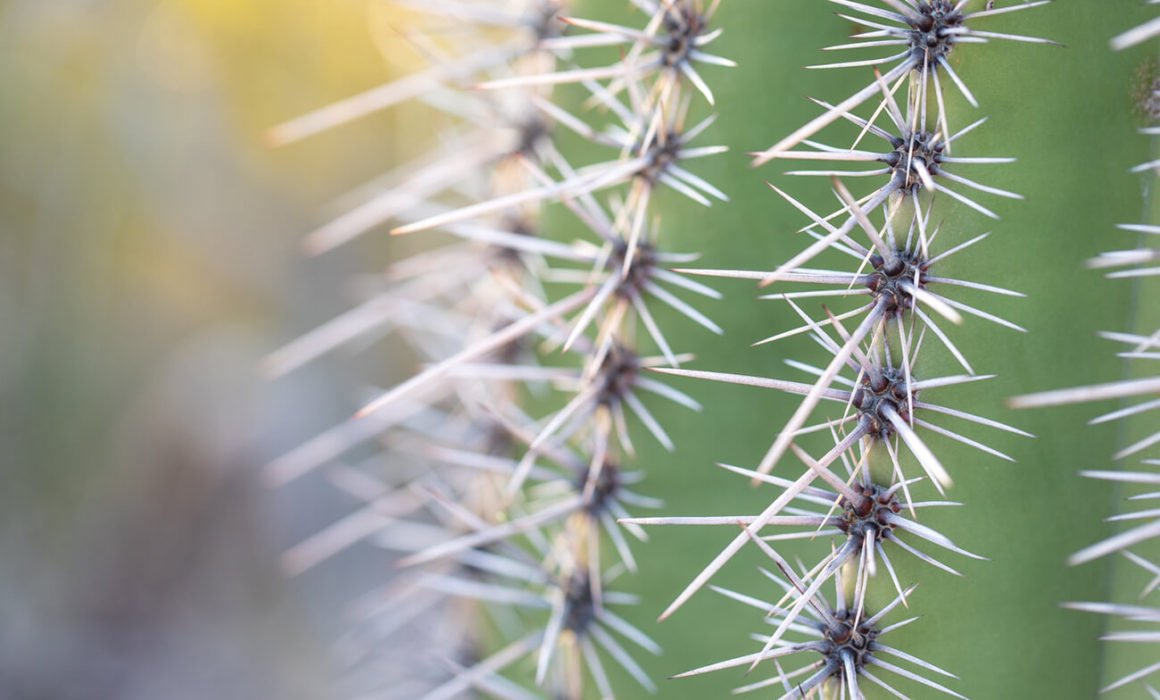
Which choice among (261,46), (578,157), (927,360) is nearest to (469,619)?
(578,157)

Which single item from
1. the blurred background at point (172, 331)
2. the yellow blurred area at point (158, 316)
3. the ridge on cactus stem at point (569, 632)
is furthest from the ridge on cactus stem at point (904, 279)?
the yellow blurred area at point (158, 316)

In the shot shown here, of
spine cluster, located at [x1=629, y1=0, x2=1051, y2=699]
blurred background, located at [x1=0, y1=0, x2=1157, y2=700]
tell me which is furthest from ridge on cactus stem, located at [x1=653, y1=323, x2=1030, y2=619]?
blurred background, located at [x1=0, y1=0, x2=1157, y2=700]

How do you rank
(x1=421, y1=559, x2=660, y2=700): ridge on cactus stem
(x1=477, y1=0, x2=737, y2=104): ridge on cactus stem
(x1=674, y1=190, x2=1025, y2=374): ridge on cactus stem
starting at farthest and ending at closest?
(x1=421, y1=559, x2=660, y2=700): ridge on cactus stem → (x1=477, y1=0, x2=737, y2=104): ridge on cactus stem → (x1=674, y1=190, x2=1025, y2=374): ridge on cactus stem

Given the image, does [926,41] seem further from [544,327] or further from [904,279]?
[544,327]

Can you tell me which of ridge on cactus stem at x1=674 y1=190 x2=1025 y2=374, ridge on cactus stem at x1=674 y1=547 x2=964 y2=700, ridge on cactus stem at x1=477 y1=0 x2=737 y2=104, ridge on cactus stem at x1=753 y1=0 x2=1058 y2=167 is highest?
ridge on cactus stem at x1=477 y1=0 x2=737 y2=104

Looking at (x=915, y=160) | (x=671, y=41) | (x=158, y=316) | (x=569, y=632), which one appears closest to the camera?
(x=915, y=160)

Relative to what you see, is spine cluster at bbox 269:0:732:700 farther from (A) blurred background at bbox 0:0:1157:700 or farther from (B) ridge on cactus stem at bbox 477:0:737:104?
(A) blurred background at bbox 0:0:1157:700

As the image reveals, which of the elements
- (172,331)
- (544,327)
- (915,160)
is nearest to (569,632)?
(544,327)

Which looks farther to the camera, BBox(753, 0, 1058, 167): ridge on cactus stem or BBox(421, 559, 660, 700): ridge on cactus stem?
BBox(421, 559, 660, 700): ridge on cactus stem

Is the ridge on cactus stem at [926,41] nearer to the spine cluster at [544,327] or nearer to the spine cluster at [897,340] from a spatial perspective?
the spine cluster at [897,340]
